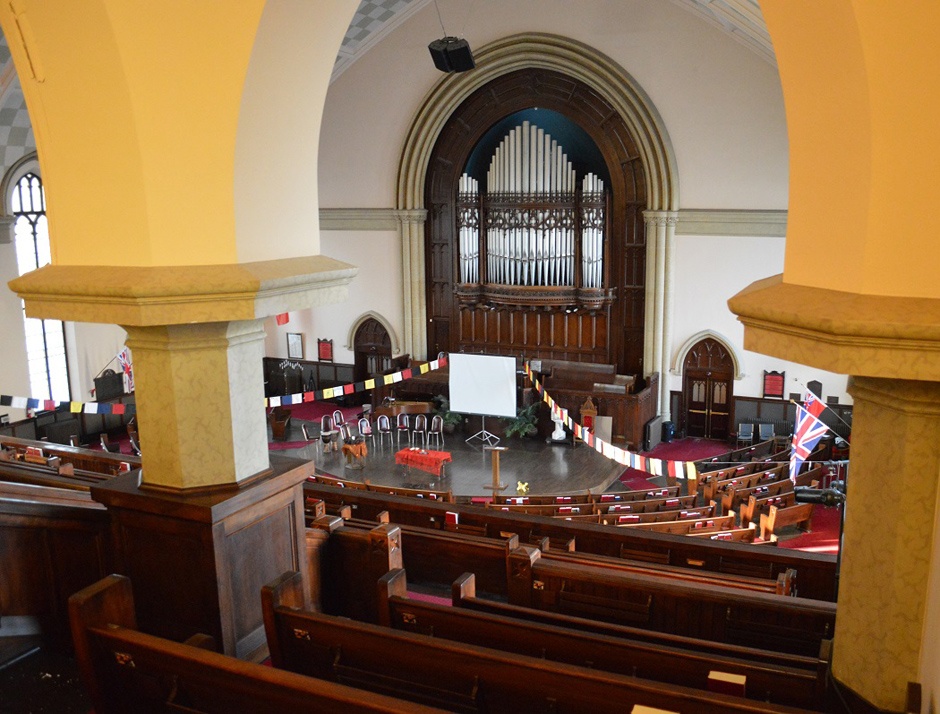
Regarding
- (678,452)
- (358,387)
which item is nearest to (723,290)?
(678,452)

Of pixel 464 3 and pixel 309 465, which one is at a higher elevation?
pixel 464 3

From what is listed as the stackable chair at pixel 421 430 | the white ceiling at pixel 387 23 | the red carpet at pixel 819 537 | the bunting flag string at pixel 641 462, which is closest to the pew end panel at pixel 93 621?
the bunting flag string at pixel 641 462

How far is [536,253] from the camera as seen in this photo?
15.8 metres

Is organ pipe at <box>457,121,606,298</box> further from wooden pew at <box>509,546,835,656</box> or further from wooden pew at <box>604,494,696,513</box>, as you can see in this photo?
wooden pew at <box>509,546,835,656</box>

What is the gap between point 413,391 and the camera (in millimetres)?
16031

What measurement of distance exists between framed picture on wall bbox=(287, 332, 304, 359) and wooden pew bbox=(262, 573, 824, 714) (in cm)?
1536

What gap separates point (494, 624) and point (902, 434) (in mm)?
1680

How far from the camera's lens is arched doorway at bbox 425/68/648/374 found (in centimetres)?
1496

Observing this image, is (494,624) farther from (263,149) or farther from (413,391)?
(413,391)

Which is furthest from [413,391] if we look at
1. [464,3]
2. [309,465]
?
[309,465]

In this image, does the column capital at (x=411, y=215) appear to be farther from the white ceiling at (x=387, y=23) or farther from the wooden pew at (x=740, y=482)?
the wooden pew at (x=740, y=482)

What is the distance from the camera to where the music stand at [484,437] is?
14641mm

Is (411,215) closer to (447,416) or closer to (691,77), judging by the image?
(447,416)

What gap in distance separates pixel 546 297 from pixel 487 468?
3.93 m
